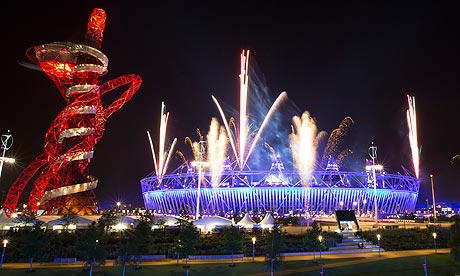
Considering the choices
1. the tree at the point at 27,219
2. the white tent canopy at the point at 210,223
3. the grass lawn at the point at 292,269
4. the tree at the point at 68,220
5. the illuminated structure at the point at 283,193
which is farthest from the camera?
the illuminated structure at the point at 283,193

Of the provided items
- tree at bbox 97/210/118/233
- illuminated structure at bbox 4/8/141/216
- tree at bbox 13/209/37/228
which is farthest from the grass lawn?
illuminated structure at bbox 4/8/141/216

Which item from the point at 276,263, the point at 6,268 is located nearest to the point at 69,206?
the point at 6,268

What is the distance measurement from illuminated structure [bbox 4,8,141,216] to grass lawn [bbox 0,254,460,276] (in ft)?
90.4

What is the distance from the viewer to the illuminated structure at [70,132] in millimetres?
51594

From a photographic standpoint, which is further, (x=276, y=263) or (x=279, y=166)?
(x=279, y=166)

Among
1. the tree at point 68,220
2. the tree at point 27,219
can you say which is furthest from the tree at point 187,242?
the tree at point 68,220

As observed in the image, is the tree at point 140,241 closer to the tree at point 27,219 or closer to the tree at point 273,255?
the tree at point 273,255

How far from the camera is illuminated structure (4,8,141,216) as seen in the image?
51.6 m

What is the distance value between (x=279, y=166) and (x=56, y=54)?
6349 cm

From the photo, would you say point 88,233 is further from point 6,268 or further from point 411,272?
point 411,272

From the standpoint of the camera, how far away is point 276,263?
24828mm

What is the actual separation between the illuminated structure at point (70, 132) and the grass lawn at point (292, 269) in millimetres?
27540

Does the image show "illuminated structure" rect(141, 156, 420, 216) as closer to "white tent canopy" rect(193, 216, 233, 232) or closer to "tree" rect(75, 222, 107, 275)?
"white tent canopy" rect(193, 216, 233, 232)

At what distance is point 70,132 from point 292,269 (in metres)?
38.4
